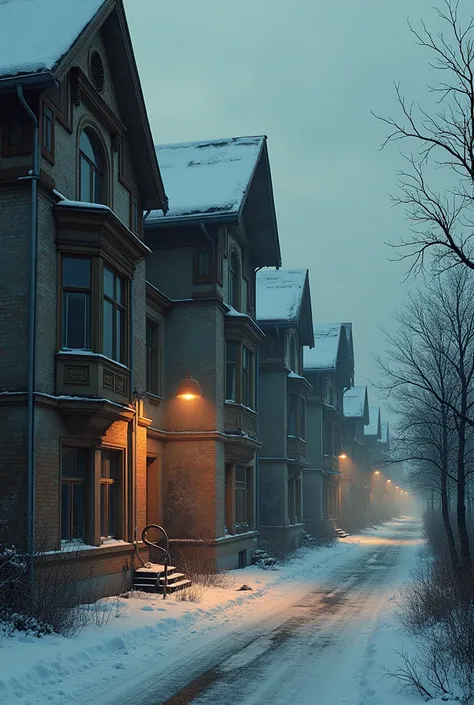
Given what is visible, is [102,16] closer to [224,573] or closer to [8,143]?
[8,143]

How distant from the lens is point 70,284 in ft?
52.3

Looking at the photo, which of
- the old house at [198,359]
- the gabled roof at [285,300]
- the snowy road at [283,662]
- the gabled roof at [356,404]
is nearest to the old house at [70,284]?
the snowy road at [283,662]

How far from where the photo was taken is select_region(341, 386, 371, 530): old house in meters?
58.4

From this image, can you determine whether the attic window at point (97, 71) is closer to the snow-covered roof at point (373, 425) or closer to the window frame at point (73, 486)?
the window frame at point (73, 486)

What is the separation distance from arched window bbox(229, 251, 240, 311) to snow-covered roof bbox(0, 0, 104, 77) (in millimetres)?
10877

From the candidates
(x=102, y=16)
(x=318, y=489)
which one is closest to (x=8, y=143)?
(x=102, y=16)

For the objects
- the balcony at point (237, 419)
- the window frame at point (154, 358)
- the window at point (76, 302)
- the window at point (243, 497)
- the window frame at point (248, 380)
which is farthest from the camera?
the window at point (243, 497)

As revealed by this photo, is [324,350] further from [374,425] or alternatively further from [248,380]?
[374,425]

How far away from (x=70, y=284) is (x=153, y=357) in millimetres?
7774

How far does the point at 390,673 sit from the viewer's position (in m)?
10.0

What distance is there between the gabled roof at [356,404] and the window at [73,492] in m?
48.6

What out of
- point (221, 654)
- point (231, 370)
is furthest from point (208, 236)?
point (221, 654)

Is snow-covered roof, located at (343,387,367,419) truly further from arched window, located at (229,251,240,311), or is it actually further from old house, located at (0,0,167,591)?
old house, located at (0,0,167,591)

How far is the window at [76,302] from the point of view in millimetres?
15820
